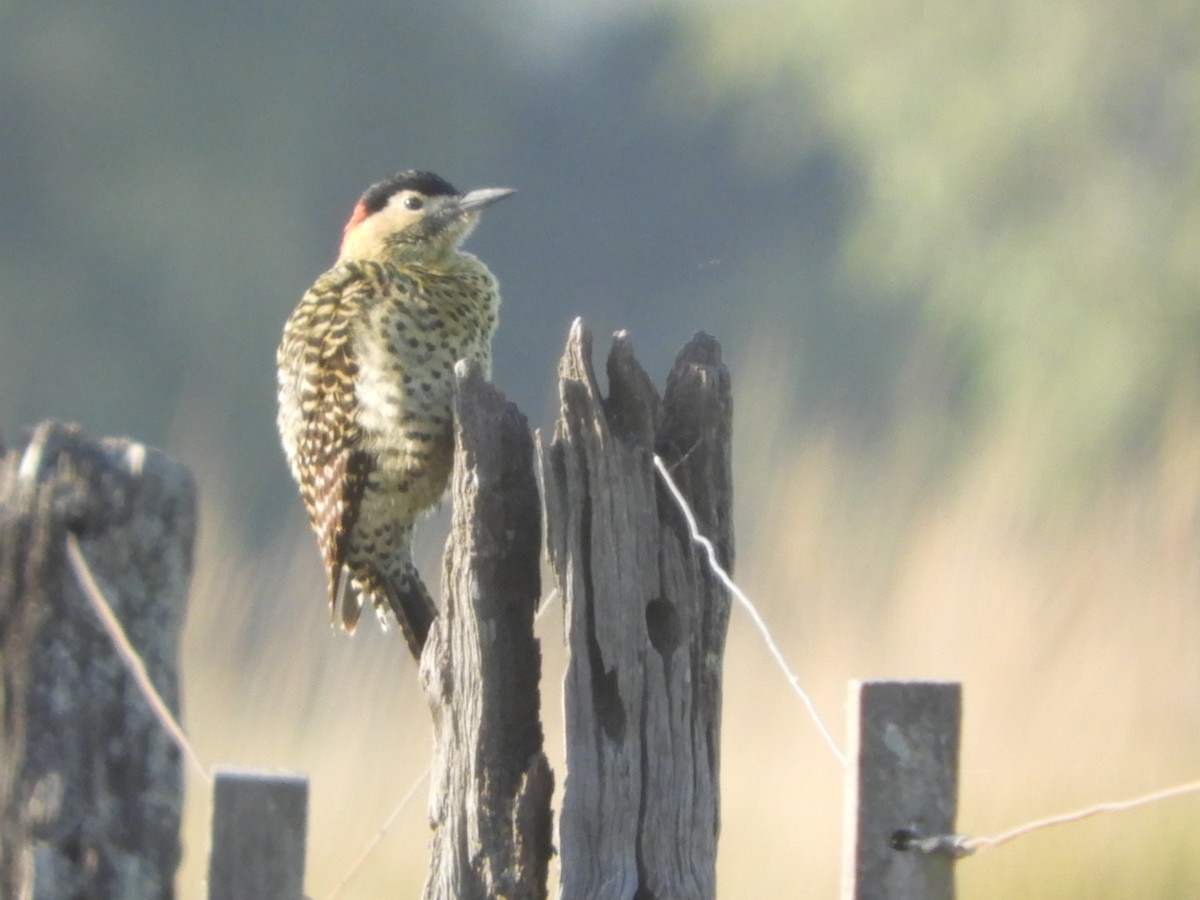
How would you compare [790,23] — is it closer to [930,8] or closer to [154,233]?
[930,8]

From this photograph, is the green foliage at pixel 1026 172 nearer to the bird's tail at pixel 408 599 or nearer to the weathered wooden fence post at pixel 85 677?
the bird's tail at pixel 408 599

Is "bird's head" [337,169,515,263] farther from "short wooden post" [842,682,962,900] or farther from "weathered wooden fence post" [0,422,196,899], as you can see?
"short wooden post" [842,682,962,900]

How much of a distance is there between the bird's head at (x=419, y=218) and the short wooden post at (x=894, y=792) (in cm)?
271

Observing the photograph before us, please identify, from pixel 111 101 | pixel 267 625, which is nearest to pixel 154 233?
pixel 111 101

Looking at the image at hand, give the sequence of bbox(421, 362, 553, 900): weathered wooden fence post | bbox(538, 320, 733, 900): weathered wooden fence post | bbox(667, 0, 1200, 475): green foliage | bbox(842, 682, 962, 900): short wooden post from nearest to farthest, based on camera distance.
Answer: bbox(842, 682, 962, 900): short wooden post, bbox(538, 320, 733, 900): weathered wooden fence post, bbox(421, 362, 553, 900): weathered wooden fence post, bbox(667, 0, 1200, 475): green foliage

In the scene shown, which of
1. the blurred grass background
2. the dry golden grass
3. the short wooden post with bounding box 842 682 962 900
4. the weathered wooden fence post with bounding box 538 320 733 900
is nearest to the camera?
the short wooden post with bounding box 842 682 962 900

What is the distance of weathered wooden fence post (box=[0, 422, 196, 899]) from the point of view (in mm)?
2143

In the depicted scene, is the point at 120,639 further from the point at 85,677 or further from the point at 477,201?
the point at 477,201

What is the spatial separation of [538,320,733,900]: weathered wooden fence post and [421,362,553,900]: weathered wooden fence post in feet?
0.37

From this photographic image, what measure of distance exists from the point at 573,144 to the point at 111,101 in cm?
778

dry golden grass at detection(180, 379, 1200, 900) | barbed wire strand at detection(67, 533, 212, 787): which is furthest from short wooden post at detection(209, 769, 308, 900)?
dry golden grass at detection(180, 379, 1200, 900)

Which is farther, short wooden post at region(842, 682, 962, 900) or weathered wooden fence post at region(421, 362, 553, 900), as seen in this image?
weathered wooden fence post at region(421, 362, 553, 900)

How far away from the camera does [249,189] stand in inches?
1188

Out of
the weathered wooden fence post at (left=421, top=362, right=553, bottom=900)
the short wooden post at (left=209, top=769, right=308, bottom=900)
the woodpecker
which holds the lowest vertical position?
the short wooden post at (left=209, top=769, right=308, bottom=900)
